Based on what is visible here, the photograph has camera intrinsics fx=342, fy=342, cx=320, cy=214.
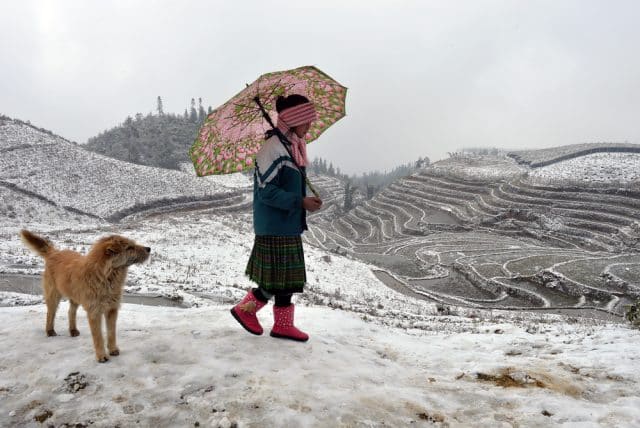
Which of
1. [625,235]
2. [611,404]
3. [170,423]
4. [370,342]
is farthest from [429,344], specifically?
[625,235]

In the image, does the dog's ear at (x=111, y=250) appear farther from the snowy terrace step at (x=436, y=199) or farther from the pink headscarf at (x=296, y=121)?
the snowy terrace step at (x=436, y=199)

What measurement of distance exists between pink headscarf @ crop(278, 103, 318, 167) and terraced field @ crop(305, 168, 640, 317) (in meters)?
18.7

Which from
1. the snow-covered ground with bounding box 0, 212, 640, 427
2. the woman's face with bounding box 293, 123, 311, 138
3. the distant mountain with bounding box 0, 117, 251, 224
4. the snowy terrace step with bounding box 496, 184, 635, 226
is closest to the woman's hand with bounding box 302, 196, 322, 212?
the woman's face with bounding box 293, 123, 311, 138

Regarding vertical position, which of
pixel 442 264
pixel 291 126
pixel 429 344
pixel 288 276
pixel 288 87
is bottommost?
pixel 442 264

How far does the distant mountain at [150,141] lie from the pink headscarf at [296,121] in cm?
10833

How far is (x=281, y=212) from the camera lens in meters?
4.24

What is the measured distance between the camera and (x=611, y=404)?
3.01 metres

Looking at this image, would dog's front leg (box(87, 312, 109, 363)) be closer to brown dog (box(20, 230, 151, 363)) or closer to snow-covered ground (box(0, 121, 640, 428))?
brown dog (box(20, 230, 151, 363))

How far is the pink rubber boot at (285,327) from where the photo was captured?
4508 millimetres

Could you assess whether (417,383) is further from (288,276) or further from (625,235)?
(625,235)

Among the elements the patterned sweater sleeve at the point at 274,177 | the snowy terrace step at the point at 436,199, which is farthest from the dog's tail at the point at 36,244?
the snowy terrace step at the point at 436,199

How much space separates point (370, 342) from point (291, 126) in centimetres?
326

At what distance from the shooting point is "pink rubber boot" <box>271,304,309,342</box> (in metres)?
4.51

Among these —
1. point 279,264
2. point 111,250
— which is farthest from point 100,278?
point 279,264
